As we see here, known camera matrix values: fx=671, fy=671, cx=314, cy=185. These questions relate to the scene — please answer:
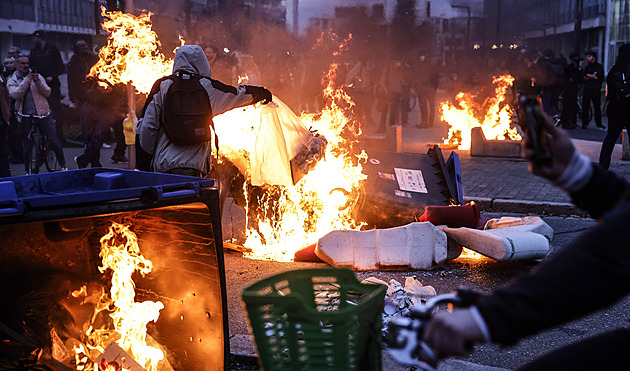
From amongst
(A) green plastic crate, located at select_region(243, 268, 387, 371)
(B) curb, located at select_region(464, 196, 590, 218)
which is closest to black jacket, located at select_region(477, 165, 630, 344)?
(A) green plastic crate, located at select_region(243, 268, 387, 371)

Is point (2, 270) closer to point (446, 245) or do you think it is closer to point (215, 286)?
point (215, 286)

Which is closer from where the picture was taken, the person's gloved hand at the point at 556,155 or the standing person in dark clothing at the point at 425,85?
the person's gloved hand at the point at 556,155

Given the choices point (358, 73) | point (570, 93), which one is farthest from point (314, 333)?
point (570, 93)

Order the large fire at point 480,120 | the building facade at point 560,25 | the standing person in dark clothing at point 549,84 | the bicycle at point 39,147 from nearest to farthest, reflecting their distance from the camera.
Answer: the bicycle at point 39,147
the large fire at point 480,120
the standing person in dark clothing at point 549,84
the building facade at point 560,25

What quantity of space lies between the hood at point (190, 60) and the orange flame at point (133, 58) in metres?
1.07

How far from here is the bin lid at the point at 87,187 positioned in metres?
2.95

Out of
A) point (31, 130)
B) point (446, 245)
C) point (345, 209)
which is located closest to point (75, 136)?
point (31, 130)

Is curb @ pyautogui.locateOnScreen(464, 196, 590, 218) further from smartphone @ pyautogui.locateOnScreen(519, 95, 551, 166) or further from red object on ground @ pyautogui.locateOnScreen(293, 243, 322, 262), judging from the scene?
smartphone @ pyautogui.locateOnScreen(519, 95, 551, 166)

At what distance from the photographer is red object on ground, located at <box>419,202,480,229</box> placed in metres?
6.32

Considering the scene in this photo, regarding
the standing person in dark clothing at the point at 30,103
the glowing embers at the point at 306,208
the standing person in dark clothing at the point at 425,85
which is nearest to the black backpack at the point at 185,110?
the glowing embers at the point at 306,208

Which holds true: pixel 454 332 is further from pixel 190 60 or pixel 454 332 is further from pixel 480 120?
pixel 480 120

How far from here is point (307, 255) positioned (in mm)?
6172

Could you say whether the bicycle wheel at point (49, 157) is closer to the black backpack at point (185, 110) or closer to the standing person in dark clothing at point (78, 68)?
the standing person in dark clothing at point (78, 68)

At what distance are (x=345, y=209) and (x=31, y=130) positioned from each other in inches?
275
